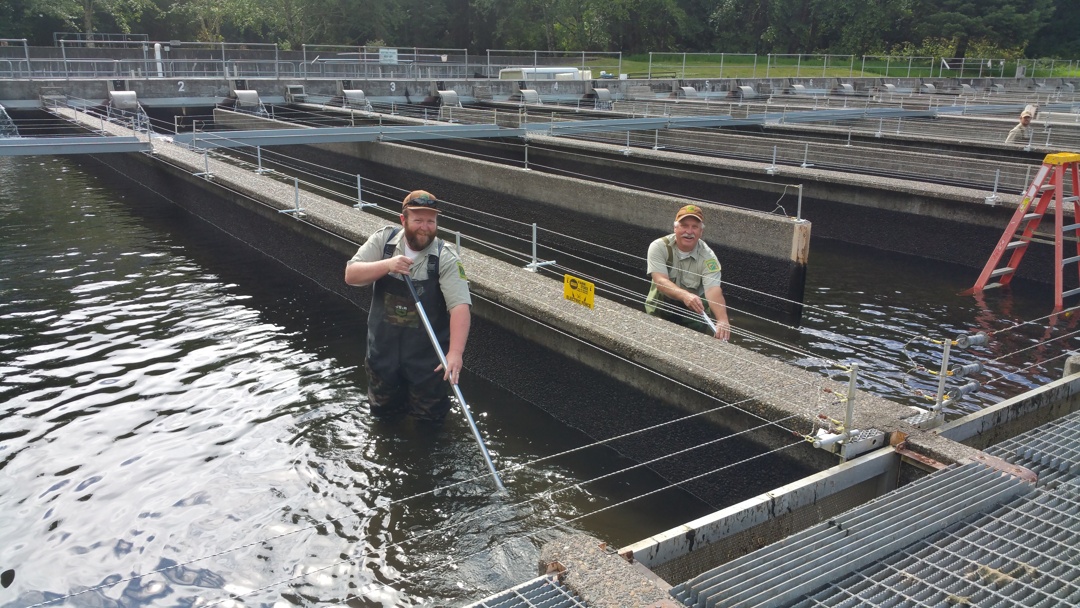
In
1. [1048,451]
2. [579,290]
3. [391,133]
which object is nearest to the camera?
[1048,451]

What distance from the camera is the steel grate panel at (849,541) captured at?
3.56 meters

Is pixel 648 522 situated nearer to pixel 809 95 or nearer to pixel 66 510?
pixel 66 510

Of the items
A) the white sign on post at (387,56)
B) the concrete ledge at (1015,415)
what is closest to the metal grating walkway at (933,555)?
the concrete ledge at (1015,415)

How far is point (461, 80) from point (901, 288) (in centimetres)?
2606

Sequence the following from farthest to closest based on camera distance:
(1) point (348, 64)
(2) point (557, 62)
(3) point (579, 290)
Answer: (2) point (557, 62) < (1) point (348, 64) < (3) point (579, 290)

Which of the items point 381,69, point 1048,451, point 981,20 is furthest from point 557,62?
point 1048,451

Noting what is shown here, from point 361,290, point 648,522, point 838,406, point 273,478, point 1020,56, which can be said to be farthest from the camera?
point 1020,56

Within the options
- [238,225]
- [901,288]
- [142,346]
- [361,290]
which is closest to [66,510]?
[142,346]

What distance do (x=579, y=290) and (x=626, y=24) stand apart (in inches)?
2512

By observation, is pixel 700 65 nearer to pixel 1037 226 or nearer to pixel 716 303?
pixel 1037 226

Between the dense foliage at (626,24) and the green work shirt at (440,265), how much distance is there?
54.7 metres

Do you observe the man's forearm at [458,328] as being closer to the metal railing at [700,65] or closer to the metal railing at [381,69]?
Answer: the metal railing at [381,69]

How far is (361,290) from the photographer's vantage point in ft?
37.3

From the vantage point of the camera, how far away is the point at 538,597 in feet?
11.6
